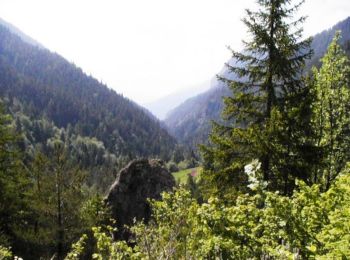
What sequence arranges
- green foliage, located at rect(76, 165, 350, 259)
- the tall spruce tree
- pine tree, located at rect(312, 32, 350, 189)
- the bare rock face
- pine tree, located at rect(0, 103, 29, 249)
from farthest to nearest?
the bare rock face → pine tree, located at rect(0, 103, 29, 249) → pine tree, located at rect(312, 32, 350, 189) → the tall spruce tree → green foliage, located at rect(76, 165, 350, 259)

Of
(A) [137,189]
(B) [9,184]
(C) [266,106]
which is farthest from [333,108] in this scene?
(A) [137,189]

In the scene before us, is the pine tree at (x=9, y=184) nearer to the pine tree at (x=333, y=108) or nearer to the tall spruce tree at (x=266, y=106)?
the tall spruce tree at (x=266, y=106)

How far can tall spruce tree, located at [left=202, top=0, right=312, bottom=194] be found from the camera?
17125mm

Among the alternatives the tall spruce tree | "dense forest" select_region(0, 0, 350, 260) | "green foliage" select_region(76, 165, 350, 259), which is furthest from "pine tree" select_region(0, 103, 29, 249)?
"green foliage" select_region(76, 165, 350, 259)

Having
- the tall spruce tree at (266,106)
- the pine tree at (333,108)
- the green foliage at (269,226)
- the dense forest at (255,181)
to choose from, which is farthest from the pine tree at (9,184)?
the pine tree at (333,108)

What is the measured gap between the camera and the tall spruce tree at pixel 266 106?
17.1 m

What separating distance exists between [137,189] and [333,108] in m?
20.0

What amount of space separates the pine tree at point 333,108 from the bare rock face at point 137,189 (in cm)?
1709

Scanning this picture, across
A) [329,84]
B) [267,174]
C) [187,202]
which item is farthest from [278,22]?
[187,202]

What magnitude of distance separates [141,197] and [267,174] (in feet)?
65.6

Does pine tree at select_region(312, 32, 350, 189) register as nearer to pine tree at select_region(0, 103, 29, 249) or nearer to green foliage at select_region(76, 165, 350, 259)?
green foliage at select_region(76, 165, 350, 259)

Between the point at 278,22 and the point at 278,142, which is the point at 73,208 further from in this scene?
the point at 278,22

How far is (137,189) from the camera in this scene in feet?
117

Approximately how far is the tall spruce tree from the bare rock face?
17.1 metres
